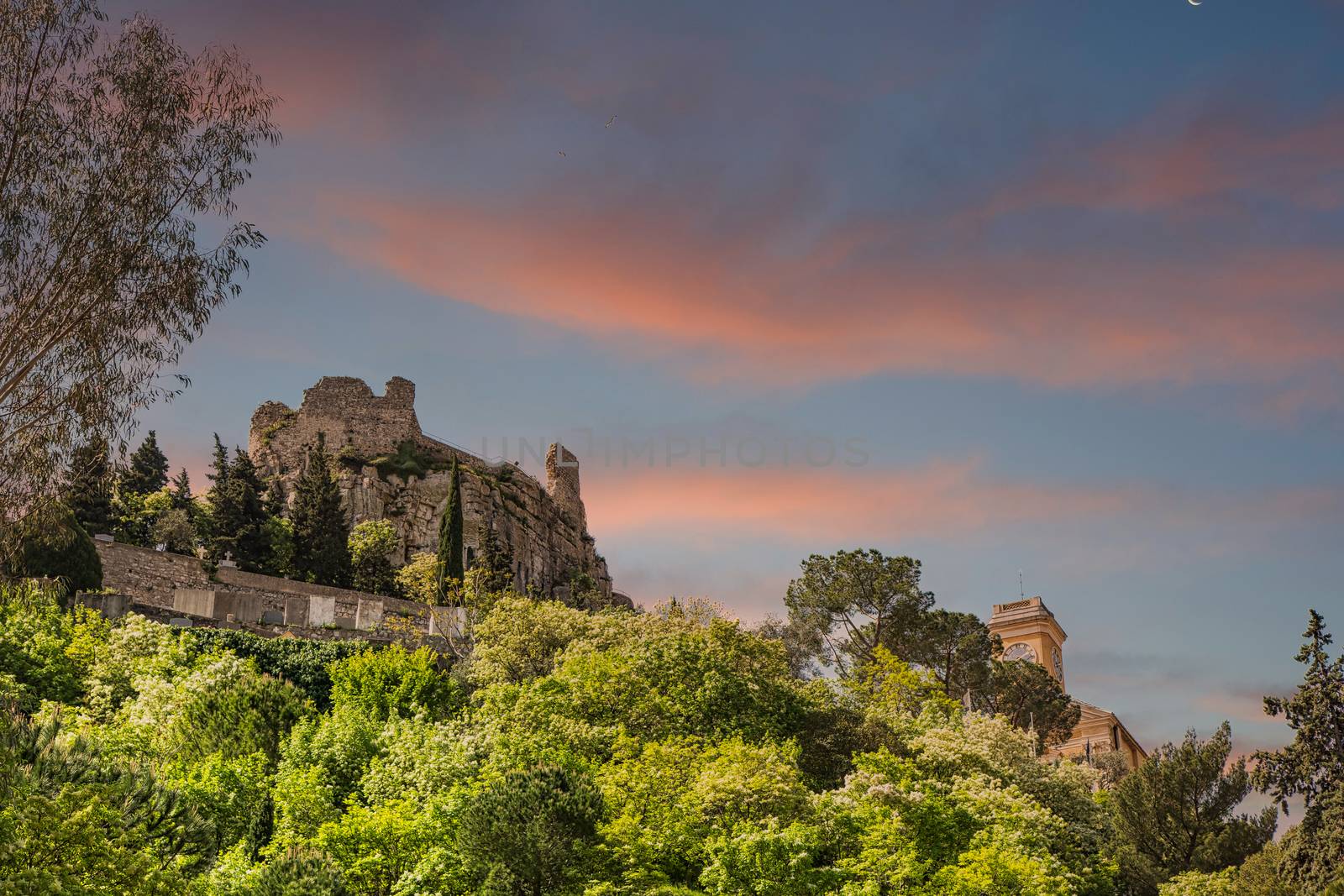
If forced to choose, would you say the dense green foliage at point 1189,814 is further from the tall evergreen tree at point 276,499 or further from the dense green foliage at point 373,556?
the tall evergreen tree at point 276,499

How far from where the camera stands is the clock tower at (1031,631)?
94.4m

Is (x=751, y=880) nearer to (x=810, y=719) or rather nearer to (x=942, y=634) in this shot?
(x=810, y=719)

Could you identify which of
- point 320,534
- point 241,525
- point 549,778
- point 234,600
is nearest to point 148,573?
point 234,600

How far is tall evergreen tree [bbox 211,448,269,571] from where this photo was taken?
2383 inches

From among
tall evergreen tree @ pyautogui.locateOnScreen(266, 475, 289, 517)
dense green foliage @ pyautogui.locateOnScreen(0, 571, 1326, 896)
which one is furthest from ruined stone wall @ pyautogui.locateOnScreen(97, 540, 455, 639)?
tall evergreen tree @ pyautogui.locateOnScreen(266, 475, 289, 517)

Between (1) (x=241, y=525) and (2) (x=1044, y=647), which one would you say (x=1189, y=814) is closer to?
(1) (x=241, y=525)

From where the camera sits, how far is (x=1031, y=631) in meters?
95.5

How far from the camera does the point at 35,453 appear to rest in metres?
25.2

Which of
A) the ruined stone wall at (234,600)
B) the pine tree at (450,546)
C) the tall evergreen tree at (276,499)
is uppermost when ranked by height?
the tall evergreen tree at (276,499)

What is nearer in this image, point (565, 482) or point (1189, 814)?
point (1189, 814)

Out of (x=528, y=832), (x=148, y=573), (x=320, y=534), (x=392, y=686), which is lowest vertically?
(x=528, y=832)

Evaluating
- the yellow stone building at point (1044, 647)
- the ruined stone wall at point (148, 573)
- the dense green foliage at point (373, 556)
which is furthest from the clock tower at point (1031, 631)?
the ruined stone wall at point (148, 573)

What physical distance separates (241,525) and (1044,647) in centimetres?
5870

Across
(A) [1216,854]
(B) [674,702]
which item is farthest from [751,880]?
(A) [1216,854]
